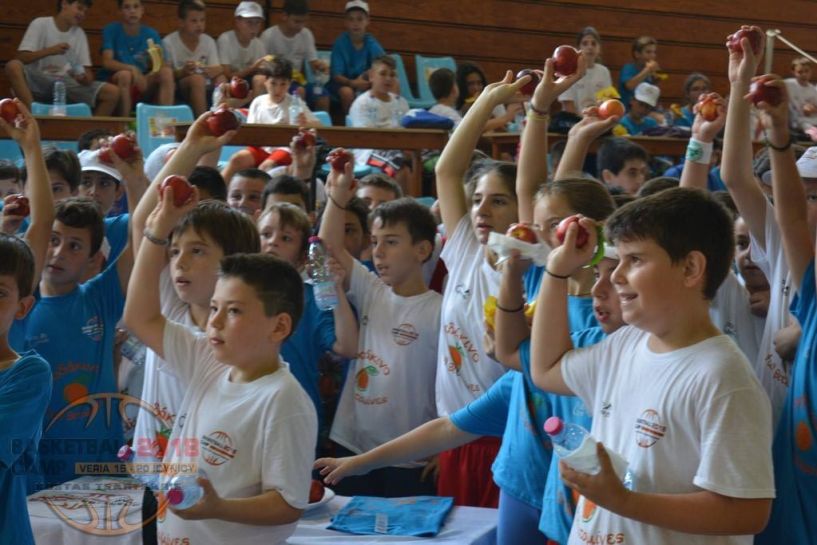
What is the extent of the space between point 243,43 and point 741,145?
762 cm

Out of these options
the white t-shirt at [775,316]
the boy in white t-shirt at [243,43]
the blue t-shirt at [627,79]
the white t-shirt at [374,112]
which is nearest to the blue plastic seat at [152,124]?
the boy in white t-shirt at [243,43]

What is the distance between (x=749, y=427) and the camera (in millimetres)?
1865

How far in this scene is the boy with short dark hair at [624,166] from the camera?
18.6 feet

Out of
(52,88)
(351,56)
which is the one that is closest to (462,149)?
(52,88)

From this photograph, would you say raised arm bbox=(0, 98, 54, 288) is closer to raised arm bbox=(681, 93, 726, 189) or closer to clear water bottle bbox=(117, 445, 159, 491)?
clear water bottle bbox=(117, 445, 159, 491)

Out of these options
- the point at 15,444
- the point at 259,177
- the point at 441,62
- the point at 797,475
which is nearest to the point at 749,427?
the point at 797,475

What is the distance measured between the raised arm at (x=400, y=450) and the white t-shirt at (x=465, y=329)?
0.72m

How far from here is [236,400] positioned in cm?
241

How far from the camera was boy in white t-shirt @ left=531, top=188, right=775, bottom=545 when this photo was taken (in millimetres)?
1848

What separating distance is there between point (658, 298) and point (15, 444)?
1.49 metres

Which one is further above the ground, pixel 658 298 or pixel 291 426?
pixel 658 298

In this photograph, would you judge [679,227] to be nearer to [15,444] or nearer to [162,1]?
[15,444]

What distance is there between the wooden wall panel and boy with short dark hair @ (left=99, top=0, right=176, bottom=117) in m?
0.57

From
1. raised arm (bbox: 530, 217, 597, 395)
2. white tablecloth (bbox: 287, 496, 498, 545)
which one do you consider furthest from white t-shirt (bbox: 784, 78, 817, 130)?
raised arm (bbox: 530, 217, 597, 395)
